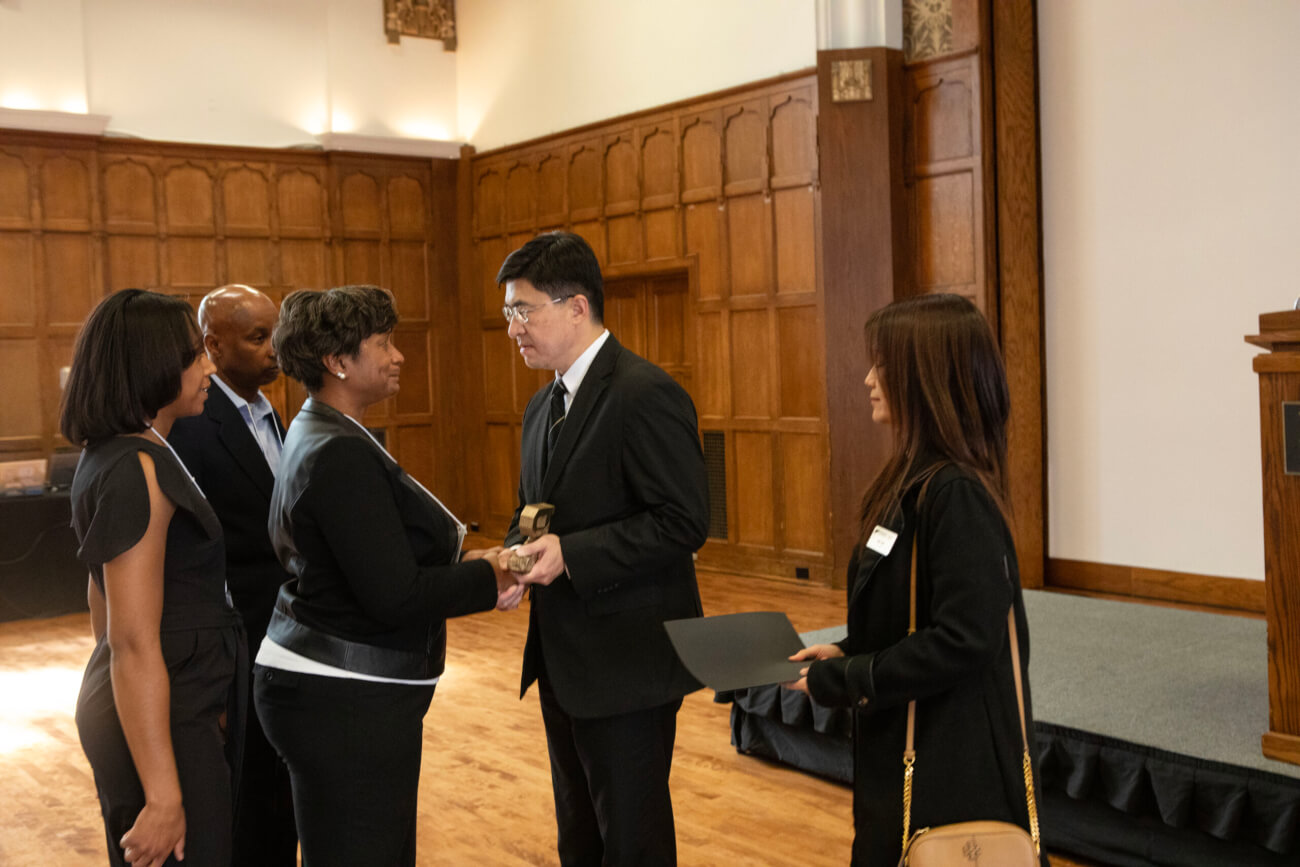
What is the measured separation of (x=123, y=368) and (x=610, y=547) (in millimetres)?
912

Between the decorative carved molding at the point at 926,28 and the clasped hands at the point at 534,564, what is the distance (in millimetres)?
6008

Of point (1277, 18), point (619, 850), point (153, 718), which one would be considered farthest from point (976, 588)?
point (1277, 18)

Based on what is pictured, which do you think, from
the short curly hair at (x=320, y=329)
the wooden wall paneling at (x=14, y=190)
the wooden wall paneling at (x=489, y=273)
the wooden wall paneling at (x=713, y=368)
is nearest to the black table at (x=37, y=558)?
the wooden wall paneling at (x=14, y=190)

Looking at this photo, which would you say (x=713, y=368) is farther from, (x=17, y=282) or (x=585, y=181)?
(x=17, y=282)

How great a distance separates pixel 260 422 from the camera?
2811 millimetres

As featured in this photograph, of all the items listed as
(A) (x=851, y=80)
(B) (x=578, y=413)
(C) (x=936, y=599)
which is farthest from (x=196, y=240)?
(C) (x=936, y=599)

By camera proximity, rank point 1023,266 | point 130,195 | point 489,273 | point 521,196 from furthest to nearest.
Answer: point 489,273
point 521,196
point 130,195
point 1023,266

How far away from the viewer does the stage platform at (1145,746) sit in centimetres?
299

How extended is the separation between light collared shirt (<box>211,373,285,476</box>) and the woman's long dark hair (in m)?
1.57

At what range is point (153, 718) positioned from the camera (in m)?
1.83

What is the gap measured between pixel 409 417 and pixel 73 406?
30.0 feet

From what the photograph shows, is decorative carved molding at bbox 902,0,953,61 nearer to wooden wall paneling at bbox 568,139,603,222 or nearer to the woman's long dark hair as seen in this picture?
wooden wall paneling at bbox 568,139,603,222

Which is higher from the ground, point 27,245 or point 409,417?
point 27,245

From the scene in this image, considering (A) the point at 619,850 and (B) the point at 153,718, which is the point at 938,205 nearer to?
(A) the point at 619,850
